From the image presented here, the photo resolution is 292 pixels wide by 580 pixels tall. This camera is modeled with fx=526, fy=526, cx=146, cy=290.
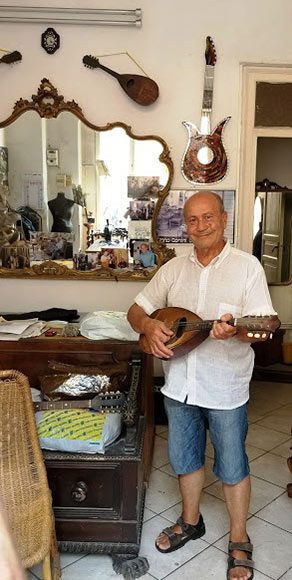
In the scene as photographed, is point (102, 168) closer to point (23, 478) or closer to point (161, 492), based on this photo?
point (161, 492)

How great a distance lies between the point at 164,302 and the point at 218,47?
1903mm

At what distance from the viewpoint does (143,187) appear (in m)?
3.34

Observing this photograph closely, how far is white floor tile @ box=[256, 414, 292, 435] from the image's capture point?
3.49m

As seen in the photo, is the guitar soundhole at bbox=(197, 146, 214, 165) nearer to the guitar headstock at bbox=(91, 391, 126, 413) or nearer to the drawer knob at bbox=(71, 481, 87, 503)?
the guitar headstock at bbox=(91, 391, 126, 413)

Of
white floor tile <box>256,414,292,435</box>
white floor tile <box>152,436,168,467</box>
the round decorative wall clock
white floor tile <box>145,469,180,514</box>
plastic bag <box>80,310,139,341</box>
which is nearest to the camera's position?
white floor tile <box>145,469,180,514</box>

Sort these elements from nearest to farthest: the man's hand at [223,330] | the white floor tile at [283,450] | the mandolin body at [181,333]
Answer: the man's hand at [223,330], the mandolin body at [181,333], the white floor tile at [283,450]

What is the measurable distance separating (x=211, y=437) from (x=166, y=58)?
2.32 metres

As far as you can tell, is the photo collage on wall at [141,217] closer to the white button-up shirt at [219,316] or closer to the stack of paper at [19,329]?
the stack of paper at [19,329]

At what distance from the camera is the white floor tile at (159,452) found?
301 centimetres

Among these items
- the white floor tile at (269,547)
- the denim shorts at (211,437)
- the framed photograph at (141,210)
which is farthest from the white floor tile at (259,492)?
the framed photograph at (141,210)

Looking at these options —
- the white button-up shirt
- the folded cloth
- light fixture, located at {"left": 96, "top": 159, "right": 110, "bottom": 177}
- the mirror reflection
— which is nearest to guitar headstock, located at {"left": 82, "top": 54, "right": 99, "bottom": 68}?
the mirror reflection

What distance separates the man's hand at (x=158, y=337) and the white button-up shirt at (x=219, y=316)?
11cm

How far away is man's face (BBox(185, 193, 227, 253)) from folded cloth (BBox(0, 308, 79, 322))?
1.40 m

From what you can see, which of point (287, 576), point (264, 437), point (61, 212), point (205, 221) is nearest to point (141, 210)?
point (61, 212)
